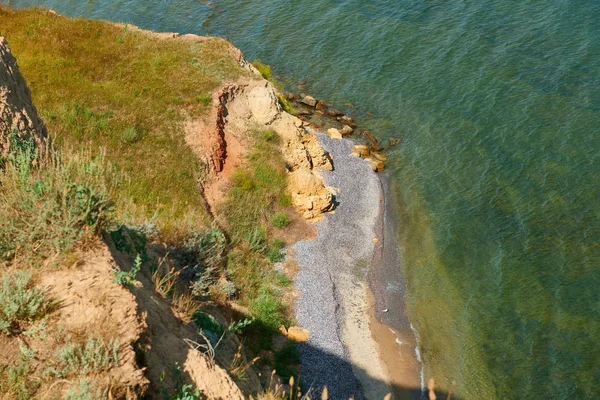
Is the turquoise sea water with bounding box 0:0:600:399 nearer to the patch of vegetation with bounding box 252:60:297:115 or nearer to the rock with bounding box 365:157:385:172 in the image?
the rock with bounding box 365:157:385:172

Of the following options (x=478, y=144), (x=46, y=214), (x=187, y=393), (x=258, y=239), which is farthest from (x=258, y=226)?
(x=46, y=214)

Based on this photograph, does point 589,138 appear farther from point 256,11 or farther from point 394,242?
point 256,11

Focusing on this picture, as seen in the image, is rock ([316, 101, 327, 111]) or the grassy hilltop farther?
rock ([316, 101, 327, 111])

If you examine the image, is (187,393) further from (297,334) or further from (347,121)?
(347,121)

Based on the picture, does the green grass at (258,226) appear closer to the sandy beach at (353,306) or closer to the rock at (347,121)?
the sandy beach at (353,306)

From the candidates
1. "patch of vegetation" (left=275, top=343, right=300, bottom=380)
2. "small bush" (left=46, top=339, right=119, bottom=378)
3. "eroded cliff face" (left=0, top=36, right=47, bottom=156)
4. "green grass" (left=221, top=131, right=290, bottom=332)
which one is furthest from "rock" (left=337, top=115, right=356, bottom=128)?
"small bush" (left=46, top=339, right=119, bottom=378)

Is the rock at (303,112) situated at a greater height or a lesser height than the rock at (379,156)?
greater

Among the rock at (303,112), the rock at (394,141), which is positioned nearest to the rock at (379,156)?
the rock at (394,141)
